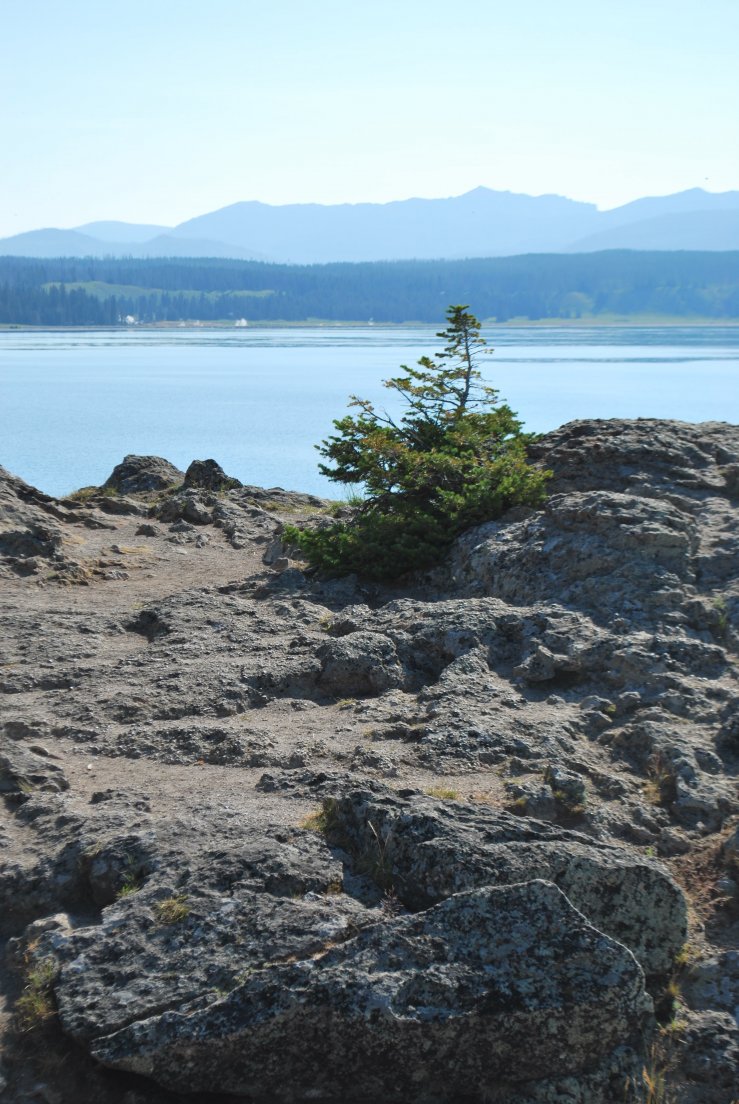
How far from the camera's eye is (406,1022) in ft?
12.5

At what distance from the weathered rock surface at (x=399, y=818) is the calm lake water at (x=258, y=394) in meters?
14.5

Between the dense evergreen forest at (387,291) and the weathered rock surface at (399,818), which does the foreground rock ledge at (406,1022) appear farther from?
the dense evergreen forest at (387,291)

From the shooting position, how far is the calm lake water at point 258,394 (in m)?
29.7

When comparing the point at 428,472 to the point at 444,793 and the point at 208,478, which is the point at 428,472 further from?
the point at 208,478

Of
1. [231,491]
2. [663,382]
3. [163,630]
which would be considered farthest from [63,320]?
[163,630]

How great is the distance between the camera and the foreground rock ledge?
377 cm

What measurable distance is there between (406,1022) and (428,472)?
707cm

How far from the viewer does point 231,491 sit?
15328 millimetres

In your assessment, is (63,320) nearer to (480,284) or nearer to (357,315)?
(357,315)

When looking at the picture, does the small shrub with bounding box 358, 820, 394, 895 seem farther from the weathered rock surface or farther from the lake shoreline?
the lake shoreline

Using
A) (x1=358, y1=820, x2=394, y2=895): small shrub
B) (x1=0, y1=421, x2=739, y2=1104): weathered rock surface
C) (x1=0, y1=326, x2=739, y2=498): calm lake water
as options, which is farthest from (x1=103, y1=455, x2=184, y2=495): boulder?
(x1=358, y1=820, x2=394, y2=895): small shrub

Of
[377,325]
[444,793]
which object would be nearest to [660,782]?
[444,793]

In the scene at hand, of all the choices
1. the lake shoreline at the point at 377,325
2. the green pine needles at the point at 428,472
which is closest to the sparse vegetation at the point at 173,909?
the green pine needles at the point at 428,472

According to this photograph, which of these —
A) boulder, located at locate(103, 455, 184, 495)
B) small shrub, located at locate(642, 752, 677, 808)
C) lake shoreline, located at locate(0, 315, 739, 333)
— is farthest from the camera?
lake shoreline, located at locate(0, 315, 739, 333)
